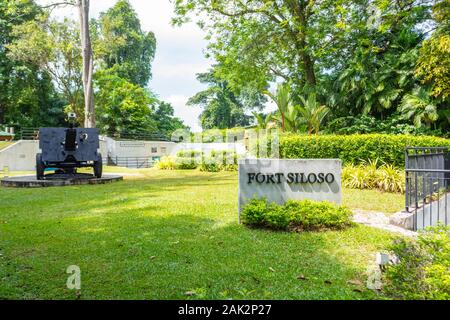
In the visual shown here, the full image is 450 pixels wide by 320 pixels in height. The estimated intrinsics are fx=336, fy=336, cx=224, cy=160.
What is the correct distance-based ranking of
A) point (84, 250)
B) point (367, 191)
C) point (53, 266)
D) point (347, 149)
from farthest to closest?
point (347, 149) < point (367, 191) < point (84, 250) < point (53, 266)

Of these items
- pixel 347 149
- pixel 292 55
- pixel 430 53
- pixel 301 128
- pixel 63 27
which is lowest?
pixel 347 149

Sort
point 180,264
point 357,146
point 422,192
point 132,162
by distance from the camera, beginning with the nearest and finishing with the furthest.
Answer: point 180,264 < point 422,192 < point 357,146 < point 132,162

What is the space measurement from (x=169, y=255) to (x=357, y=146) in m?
8.93

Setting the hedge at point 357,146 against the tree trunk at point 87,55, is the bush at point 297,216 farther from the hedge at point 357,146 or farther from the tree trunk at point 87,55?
the tree trunk at point 87,55

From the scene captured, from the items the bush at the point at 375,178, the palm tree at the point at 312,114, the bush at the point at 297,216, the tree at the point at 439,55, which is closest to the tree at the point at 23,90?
the palm tree at the point at 312,114

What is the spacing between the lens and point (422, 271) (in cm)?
312

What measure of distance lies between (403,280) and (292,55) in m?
18.9

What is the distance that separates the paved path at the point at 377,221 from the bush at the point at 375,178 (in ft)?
9.53

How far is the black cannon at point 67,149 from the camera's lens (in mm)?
11258

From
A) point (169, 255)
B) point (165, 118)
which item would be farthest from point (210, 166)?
point (165, 118)

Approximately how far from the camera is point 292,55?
20312 mm

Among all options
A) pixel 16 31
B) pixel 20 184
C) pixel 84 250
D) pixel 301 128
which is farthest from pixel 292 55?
pixel 16 31

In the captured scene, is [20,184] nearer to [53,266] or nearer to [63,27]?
[53,266]

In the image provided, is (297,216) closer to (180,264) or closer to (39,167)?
(180,264)
